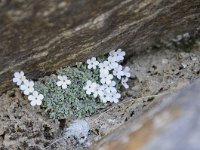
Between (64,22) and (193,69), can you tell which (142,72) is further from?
(64,22)

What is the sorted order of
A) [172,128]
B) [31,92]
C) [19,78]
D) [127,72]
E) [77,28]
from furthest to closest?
[127,72] → [31,92] → [19,78] → [77,28] → [172,128]

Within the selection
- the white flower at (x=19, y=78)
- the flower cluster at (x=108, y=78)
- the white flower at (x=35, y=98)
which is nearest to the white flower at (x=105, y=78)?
the flower cluster at (x=108, y=78)

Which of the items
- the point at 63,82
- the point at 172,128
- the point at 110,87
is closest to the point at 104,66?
the point at 110,87

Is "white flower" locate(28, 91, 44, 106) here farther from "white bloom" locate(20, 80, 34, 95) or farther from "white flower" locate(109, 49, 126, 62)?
"white flower" locate(109, 49, 126, 62)

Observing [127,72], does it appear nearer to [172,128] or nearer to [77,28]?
[77,28]

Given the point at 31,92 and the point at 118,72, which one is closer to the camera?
the point at 31,92

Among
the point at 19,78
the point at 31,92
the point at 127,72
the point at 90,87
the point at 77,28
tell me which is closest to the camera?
the point at 77,28
